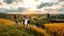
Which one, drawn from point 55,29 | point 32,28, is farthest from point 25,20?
point 55,29

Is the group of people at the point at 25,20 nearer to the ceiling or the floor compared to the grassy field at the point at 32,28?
nearer to the ceiling

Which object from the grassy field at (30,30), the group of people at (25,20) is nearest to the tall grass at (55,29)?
the grassy field at (30,30)

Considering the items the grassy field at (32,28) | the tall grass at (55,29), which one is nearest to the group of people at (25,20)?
the grassy field at (32,28)

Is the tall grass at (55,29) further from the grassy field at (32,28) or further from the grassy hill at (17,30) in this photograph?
the grassy hill at (17,30)

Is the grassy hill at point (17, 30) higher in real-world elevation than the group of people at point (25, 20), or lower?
lower

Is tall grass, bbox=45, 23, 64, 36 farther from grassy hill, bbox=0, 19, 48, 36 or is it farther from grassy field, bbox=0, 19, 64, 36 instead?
grassy hill, bbox=0, 19, 48, 36

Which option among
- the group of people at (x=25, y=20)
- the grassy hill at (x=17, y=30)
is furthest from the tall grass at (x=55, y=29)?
the group of people at (x=25, y=20)

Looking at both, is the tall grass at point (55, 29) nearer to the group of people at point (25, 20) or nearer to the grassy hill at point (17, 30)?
the grassy hill at point (17, 30)

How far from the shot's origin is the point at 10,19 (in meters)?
3.22

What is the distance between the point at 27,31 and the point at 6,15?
50 centimetres

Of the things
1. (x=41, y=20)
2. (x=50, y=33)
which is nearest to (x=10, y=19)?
(x=41, y=20)

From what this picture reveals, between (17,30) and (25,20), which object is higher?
(25,20)

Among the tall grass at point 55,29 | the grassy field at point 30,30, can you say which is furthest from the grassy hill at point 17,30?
the tall grass at point 55,29

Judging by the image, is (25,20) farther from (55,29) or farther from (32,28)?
(55,29)
